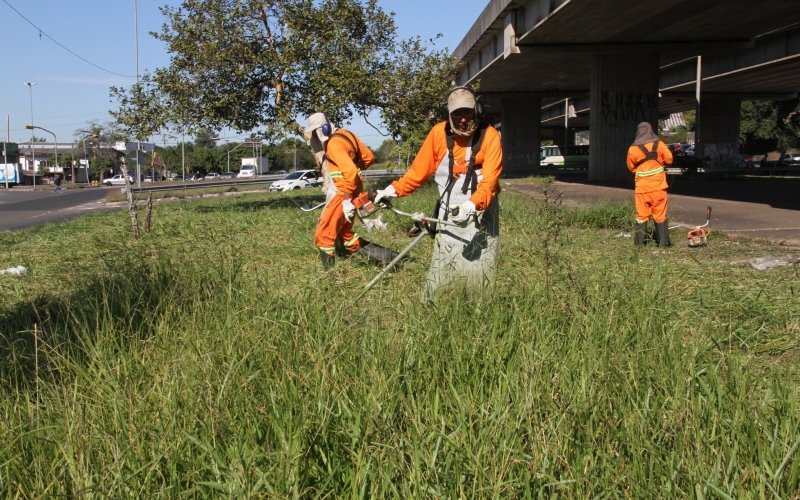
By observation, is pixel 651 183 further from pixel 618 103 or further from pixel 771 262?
pixel 618 103

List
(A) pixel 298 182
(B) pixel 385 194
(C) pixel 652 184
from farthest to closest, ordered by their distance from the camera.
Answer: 1. (A) pixel 298 182
2. (C) pixel 652 184
3. (B) pixel 385 194

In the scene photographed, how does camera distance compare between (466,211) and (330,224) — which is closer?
(466,211)

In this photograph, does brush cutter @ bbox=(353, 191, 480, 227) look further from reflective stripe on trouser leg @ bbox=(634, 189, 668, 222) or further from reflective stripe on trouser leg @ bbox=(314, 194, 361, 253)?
reflective stripe on trouser leg @ bbox=(634, 189, 668, 222)

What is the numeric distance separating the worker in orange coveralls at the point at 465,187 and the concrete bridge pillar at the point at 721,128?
5164cm

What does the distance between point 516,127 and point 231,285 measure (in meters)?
49.7

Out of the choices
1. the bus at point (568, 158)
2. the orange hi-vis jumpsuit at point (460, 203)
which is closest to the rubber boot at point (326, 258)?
the orange hi-vis jumpsuit at point (460, 203)

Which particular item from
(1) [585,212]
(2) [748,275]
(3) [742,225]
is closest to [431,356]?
(2) [748,275]

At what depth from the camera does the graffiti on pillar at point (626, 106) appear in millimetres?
29781

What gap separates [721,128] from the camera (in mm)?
54469

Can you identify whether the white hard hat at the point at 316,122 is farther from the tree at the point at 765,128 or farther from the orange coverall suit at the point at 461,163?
the tree at the point at 765,128

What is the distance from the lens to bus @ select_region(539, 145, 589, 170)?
64.4 meters

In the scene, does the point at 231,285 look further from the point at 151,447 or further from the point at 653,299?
the point at 653,299

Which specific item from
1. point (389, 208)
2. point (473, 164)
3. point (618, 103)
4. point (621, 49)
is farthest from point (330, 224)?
point (618, 103)

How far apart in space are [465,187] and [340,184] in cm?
234
